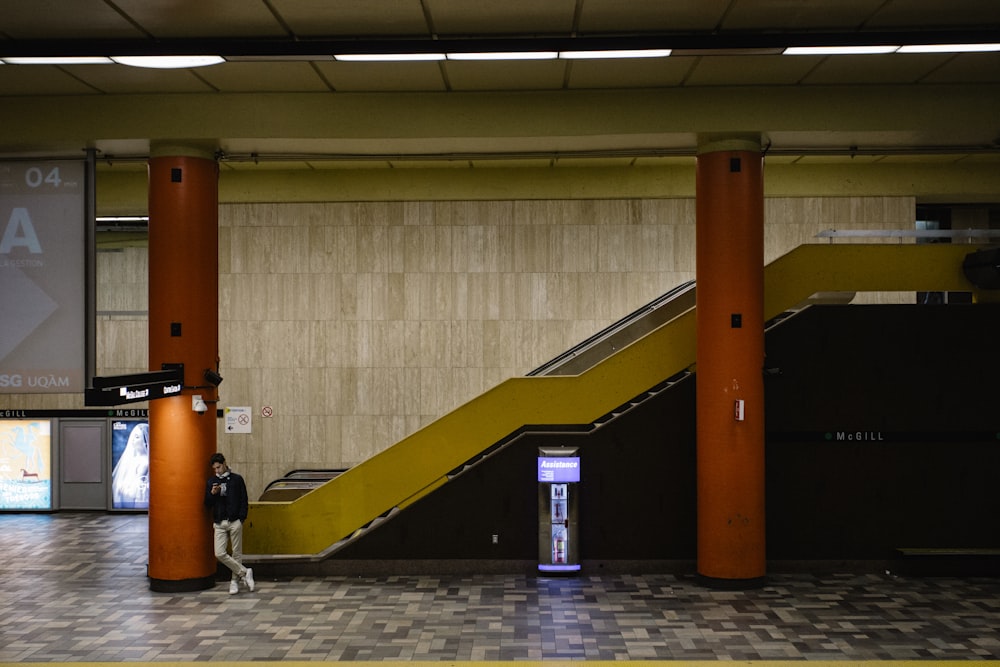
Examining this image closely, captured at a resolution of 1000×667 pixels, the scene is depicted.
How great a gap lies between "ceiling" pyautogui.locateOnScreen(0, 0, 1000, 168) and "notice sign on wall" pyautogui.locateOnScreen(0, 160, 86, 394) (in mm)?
1366

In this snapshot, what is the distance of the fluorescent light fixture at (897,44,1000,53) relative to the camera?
25.8 feet

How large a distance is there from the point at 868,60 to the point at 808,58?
71 centimetres

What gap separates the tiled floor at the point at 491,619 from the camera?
795 centimetres

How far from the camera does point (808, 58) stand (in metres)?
9.02

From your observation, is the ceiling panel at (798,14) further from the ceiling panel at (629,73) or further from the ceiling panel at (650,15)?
the ceiling panel at (629,73)

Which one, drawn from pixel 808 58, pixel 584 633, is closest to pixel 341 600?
pixel 584 633

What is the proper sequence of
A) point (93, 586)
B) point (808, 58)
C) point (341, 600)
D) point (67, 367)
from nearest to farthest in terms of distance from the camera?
point (67, 367)
point (808, 58)
point (341, 600)
point (93, 586)

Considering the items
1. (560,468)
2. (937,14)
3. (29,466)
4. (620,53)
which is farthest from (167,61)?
(29,466)

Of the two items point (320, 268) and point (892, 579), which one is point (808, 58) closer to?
point (892, 579)

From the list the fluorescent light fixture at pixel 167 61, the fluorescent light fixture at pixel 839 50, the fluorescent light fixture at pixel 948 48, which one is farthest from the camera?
the fluorescent light fixture at pixel 167 61

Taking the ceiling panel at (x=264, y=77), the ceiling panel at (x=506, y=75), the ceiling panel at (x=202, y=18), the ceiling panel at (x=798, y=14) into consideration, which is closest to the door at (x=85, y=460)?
the ceiling panel at (x=264, y=77)

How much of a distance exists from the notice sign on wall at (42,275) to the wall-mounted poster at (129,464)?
887 cm

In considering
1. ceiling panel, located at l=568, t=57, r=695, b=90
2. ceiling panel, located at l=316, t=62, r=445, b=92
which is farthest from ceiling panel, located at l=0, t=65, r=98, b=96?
ceiling panel, located at l=568, t=57, r=695, b=90

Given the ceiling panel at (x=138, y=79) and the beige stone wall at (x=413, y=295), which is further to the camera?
the beige stone wall at (x=413, y=295)
